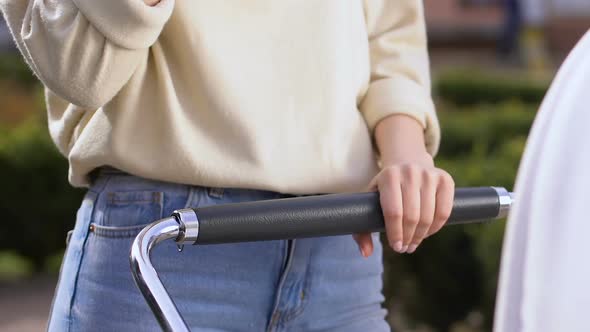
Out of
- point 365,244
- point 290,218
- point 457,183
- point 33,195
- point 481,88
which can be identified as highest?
point 290,218

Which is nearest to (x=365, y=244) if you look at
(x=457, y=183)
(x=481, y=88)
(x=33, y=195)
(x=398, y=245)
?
(x=398, y=245)

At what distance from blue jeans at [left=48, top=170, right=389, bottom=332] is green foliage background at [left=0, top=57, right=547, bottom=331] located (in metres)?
2.29

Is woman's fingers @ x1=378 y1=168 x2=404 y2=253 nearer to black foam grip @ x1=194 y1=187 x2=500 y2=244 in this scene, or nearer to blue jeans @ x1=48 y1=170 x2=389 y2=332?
black foam grip @ x1=194 y1=187 x2=500 y2=244

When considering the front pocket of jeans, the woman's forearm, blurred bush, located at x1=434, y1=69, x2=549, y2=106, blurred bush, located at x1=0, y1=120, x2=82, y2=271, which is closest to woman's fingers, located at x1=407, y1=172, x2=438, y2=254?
the woman's forearm

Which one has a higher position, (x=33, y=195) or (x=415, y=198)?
(x=415, y=198)

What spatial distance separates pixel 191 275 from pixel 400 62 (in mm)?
555

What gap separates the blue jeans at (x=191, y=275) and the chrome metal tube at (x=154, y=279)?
30cm

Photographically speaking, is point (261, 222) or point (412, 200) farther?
point (412, 200)

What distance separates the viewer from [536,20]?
18.6 m

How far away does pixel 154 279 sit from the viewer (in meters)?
1.26

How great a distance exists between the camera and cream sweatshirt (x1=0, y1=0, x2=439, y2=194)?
1547 mm

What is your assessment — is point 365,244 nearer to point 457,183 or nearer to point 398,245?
point 398,245

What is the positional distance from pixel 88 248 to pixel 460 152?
4.83 m

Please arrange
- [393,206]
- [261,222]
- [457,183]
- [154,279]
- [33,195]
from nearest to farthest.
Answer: [154,279] → [261,222] → [393,206] → [457,183] → [33,195]
